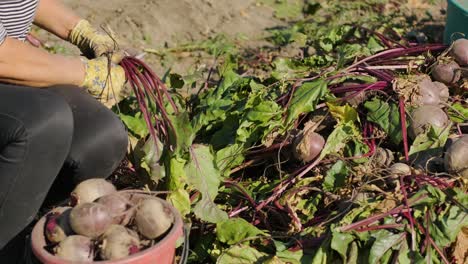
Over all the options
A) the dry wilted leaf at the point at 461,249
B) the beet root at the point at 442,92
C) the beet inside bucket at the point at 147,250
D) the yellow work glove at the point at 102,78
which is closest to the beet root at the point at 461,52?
the beet root at the point at 442,92

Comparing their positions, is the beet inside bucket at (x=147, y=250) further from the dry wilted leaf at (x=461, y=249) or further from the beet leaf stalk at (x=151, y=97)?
the dry wilted leaf at (x=461, y=249)

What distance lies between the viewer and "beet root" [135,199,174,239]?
2.05 m

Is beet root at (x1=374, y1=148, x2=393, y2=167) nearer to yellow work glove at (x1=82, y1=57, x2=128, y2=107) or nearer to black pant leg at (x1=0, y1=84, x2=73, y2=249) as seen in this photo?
yellow work glove at (x1=82, y1=57, x2=128, y2=107)

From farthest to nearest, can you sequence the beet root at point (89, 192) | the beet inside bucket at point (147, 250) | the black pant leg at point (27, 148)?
the black pant leg at point (27, 148) < the beet root at point (89, 192) < the beet inside bucket at point (147, 250)

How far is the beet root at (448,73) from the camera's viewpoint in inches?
120

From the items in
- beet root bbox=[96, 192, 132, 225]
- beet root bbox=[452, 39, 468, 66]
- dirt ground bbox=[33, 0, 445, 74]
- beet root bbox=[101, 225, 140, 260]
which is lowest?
dirt ground bbox=[33, 0, 445, 74]

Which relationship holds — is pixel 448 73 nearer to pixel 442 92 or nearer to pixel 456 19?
pixel 442 92

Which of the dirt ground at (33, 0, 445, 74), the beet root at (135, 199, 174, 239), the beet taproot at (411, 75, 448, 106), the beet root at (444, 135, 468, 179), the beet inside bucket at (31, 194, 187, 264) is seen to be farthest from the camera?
the dirt ground at (33, 0, 445, 74)

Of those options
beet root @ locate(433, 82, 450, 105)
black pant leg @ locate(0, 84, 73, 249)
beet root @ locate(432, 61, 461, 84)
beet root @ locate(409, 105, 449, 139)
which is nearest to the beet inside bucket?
black pant leg @ locate(0, 84, 73, 249)

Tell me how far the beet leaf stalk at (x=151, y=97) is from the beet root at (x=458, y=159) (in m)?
1.05

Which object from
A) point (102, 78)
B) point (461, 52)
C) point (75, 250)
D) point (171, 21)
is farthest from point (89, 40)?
point (171, 21)

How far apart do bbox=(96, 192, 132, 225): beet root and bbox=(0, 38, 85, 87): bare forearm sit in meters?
0.68

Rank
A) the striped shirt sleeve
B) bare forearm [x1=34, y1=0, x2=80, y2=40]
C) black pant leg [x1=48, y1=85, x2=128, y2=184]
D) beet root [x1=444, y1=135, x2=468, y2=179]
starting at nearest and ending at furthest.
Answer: the striped shirt sleeve, beet root [x1=444, y1=135, x2=468, y2=179], black pant leg [x1=48, y1=85, x2=128, y2=184], bare forearm [x1=34, y1=0, x2=80, y2=40]

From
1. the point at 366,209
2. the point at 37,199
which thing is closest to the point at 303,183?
the point at 366,209
